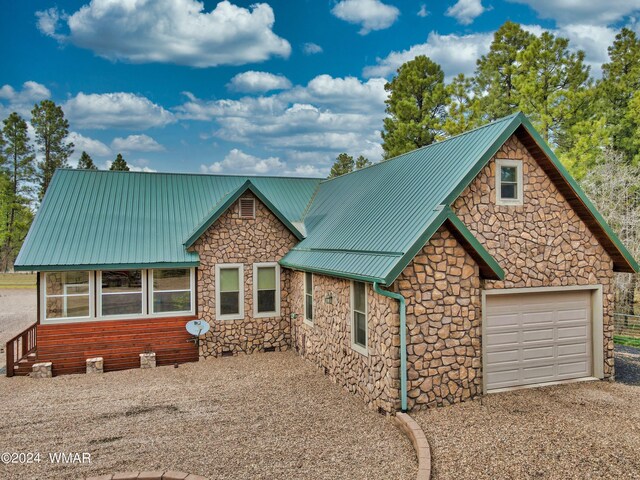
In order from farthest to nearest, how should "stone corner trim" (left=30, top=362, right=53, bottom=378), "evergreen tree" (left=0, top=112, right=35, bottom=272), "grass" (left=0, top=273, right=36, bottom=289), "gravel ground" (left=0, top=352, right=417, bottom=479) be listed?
1. "evergreen tree" (left=0, top=112, right=35, bottom=272)
2. "grass" (left=0, top=273, right=36, bottom=289)
3. "stone corner trim" (left=30, top=362, right=53, bottom=378)
4. "gravel ground" (left=0, top=352, right=417, bottom=479)

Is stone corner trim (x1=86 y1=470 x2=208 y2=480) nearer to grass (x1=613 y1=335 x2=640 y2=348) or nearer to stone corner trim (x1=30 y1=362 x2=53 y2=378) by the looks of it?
stone corner trim (x1=30 y1=362 x2=53 y2=378)

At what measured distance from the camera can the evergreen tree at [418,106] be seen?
2967 centimetres

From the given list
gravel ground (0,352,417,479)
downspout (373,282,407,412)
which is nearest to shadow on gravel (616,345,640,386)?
downspout (373,282,407,412)

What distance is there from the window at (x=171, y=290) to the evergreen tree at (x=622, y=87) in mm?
26378

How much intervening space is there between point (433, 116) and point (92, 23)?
68.7 feet

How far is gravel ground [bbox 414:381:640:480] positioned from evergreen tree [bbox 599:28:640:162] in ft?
78.4

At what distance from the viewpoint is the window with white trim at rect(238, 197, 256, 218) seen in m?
14.2

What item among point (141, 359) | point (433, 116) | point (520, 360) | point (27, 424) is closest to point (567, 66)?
point (433, 116)

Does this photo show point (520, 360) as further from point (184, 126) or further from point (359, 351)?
point (184, 126)

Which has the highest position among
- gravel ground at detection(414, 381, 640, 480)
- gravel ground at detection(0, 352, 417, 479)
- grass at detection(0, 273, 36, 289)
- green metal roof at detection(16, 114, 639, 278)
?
green metal roof at detection(16, 114, 639, 278)

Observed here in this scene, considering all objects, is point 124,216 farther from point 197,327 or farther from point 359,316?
point 359,316

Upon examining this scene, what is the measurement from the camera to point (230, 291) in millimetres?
14062

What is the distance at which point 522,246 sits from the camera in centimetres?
973

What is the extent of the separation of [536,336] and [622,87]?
2596 centimetres
